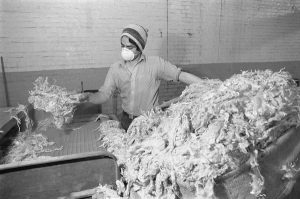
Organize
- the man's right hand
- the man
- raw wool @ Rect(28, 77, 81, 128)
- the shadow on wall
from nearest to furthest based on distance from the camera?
raw wool @ Rect(28, 77, 81, 128) < the man's right hand < the man < the shadow on wall

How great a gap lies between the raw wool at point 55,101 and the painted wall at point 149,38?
2.58m

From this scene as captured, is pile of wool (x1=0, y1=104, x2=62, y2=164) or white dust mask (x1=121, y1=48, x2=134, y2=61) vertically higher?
white dust mask (x1=121, y1=48, x2=134, y2=61)

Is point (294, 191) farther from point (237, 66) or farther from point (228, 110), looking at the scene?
point (237, 66)

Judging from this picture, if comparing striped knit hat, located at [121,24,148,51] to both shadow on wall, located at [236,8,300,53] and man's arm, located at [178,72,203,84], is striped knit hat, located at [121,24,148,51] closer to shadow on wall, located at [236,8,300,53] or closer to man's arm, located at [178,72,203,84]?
man's arm, located at [178,72,203,84]

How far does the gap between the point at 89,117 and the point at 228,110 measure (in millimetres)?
1817

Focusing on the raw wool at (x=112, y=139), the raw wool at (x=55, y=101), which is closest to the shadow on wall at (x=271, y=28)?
the raw wool at (x=112, y=139)

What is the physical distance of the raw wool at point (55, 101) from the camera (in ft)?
6.42

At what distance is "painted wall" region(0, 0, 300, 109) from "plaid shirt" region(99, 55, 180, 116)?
6.85 ft

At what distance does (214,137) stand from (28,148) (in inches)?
57.6

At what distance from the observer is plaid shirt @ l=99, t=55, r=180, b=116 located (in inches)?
110

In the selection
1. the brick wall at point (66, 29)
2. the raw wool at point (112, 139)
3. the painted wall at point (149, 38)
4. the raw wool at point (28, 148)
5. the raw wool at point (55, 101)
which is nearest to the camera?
the raw wool at point (112, 139)

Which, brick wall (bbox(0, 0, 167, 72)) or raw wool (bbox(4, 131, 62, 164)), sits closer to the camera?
raw wool (bbox(4, 131, 62, 164))

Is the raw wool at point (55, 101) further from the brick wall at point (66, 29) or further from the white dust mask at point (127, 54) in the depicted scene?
the brick wall at point (66, 29)

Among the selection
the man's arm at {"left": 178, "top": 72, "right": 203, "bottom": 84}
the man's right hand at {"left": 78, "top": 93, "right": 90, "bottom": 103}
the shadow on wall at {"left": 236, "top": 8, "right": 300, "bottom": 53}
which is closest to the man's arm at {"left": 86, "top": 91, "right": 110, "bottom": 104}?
the man's right hand at {"left": 78, "top": 93, "right": 90, "bottom": 103}
